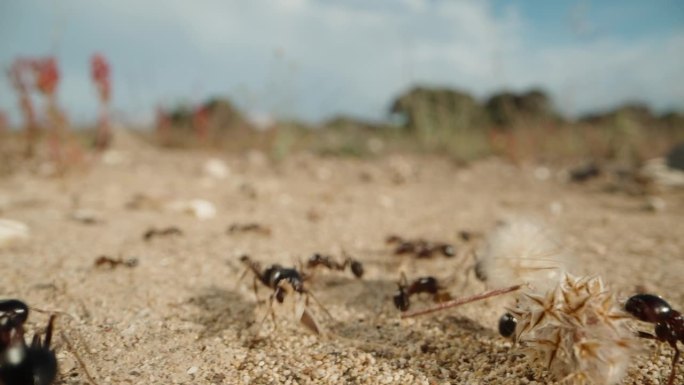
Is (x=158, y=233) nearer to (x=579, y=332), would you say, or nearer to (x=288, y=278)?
(x=288, y=278)

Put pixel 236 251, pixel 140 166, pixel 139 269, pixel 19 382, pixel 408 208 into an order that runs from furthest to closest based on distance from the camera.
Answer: pixel 140 166, pixel 408 208, pixel 236 251, pixel 139 269, pixel 19 382

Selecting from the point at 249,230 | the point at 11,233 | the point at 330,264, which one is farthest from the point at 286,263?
the point at 11,233

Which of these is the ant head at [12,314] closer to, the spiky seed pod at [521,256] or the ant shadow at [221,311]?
the ant shadow at [221,311]

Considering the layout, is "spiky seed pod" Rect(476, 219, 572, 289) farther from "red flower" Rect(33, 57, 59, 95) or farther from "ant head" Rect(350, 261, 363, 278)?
"red flower" Rect(33, 57, 59, 95)

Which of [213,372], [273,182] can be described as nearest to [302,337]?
[213,372]

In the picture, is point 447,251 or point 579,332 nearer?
point 579,332

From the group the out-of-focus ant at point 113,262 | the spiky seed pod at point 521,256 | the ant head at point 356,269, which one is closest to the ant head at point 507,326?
the spiky seed pod at point 521,256

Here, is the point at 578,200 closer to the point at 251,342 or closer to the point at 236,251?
the point at 236,251
